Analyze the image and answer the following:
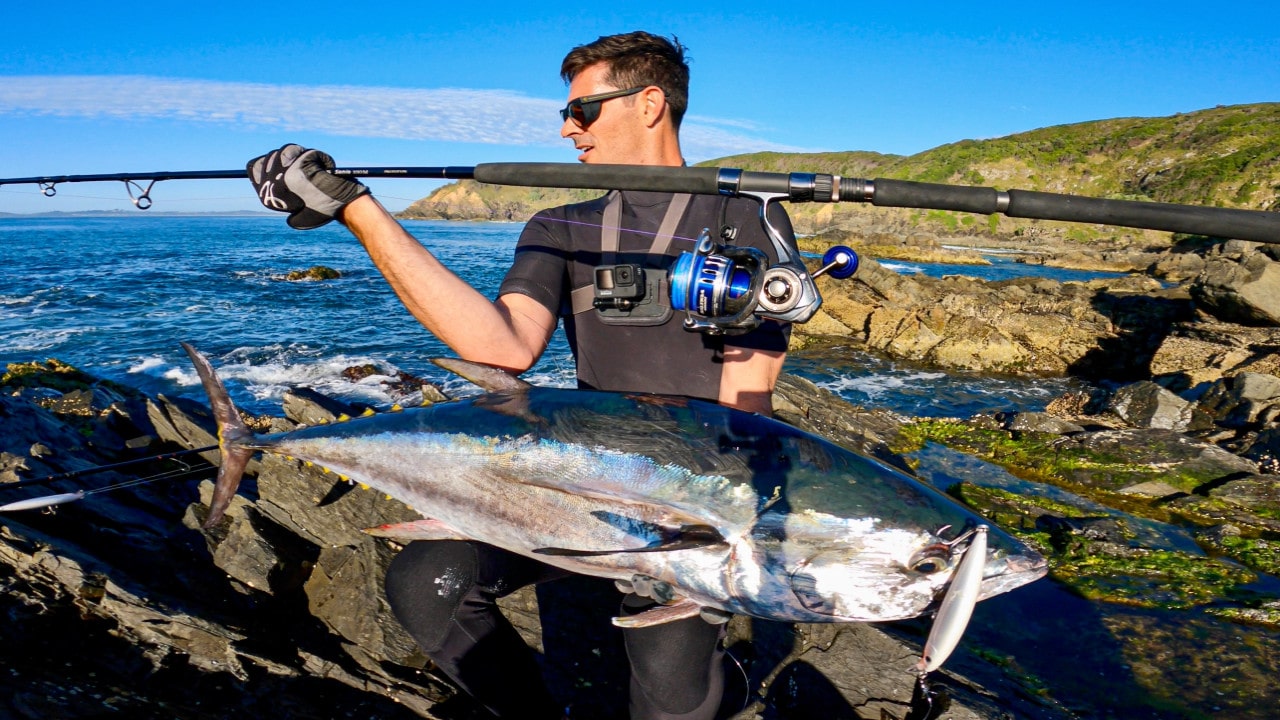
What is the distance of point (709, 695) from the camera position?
8.64 ft

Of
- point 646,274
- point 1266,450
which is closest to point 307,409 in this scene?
point 646,274

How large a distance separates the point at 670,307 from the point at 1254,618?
205 inches

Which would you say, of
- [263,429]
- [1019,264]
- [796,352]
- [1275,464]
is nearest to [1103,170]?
[1019,264]

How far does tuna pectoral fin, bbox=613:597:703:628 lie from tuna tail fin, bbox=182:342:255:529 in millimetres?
1912

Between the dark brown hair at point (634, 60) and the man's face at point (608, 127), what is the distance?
0.05 metres

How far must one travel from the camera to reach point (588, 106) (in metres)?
3.48

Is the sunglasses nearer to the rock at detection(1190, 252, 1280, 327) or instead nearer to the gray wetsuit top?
the gray wetsuit top

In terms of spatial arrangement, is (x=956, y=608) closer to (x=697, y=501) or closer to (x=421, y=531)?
(x=697, y=501)

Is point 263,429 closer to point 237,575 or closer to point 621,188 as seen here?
point 237,575

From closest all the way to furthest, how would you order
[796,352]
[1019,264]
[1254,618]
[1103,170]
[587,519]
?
[587,519]
[1254,618]
[796,352]
[1019,264]
[1103,170]

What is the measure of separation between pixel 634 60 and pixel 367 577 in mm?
3241

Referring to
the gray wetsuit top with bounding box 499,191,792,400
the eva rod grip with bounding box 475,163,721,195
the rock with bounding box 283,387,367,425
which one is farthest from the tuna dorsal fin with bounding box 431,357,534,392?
the rock with bounding box 283,387,367,425

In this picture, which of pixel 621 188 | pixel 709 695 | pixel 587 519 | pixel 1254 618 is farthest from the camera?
pixel 1254 618

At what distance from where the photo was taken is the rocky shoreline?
3299 millimetres
